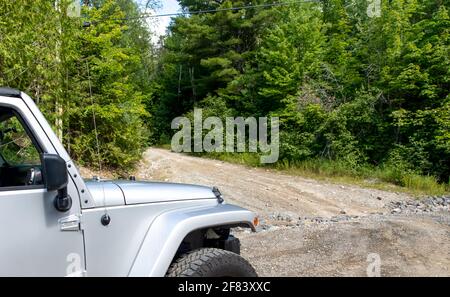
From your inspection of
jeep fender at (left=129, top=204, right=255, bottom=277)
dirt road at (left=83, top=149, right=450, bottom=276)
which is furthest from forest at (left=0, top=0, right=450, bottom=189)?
jeep fender at (left=129, top=204, right=255, bottom=277)

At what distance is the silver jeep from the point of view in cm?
230

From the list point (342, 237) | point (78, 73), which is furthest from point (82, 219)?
point (78, 73)

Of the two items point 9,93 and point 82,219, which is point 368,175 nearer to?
point 82,219

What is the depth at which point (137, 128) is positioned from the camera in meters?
16.2

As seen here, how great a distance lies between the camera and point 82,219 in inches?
98.7

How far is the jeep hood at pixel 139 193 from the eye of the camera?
267 cm

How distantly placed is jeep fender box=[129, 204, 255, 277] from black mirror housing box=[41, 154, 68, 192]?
2.25 feet

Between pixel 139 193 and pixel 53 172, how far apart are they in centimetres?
69

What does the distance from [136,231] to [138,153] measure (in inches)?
549

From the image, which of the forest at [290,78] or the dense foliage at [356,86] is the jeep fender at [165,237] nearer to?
the forest at [290,78]

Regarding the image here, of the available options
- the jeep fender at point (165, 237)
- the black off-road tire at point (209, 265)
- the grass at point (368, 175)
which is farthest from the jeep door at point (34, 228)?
the grass at point (368, 175)

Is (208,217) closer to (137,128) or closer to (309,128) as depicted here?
(137,128)

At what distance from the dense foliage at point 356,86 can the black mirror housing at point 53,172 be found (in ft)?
50.5
